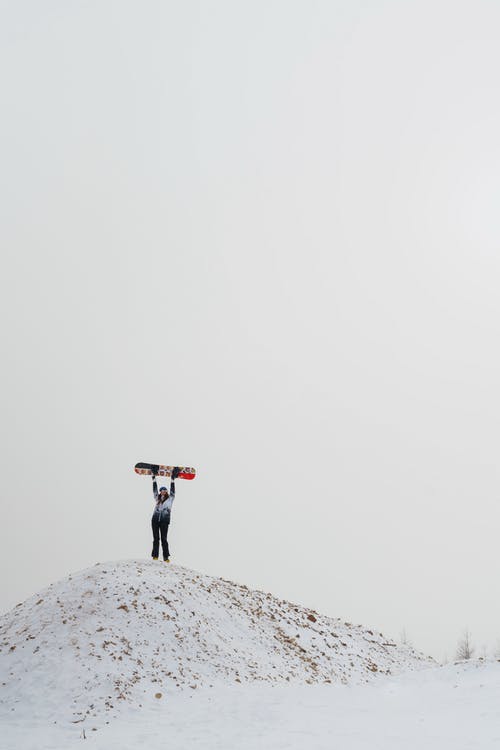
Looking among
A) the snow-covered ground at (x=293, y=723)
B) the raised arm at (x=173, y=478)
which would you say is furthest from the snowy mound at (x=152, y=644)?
the raised arm at (x=173, y=478)

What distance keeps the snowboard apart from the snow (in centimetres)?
457

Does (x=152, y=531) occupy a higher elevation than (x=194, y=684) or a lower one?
higher

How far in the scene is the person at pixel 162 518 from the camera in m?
27.9

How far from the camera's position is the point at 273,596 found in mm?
29812

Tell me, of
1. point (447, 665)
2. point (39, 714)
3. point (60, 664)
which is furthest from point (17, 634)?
point (447, 665)

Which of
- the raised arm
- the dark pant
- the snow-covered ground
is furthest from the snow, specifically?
the raised arm

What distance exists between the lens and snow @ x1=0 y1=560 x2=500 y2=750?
14.9 meters

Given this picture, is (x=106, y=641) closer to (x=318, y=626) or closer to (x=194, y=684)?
(x=194, y=684)

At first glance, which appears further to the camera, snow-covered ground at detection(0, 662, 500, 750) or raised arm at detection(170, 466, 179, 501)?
raised arm at detection(170, 466, 179, 501)

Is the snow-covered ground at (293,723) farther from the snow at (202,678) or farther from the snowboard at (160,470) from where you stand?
the snowboard at (160,470)

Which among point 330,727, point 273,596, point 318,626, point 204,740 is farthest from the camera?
point 273,596

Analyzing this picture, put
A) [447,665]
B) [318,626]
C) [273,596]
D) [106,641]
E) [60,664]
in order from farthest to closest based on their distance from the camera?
[273,596] → [318,626] → [447,665] → [106,641] → [60,664]

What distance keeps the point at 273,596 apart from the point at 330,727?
571 inches

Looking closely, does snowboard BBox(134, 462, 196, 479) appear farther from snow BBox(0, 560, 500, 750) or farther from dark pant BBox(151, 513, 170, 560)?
snow BBox(0, 560, 500, 750)
